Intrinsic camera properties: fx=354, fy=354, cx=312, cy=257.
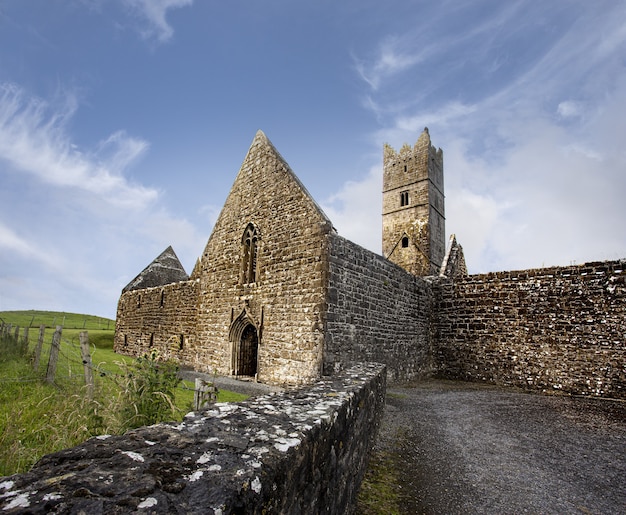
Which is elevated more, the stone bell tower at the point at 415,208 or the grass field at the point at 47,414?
the stone bell tower at the point at 415,208

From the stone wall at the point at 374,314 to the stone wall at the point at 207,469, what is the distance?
6686 mm

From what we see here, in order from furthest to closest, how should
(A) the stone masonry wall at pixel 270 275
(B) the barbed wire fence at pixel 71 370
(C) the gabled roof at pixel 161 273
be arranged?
1. (C) the gabled roof at pixel 161 273
2. (A) the stone masonry wall at pixel 270 275
3. (B) the barbed wire fence at pixel 71 370

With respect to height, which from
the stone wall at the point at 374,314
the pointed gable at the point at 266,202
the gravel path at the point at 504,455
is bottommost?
the gravel path at the point at 504,455

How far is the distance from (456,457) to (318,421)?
4021mm

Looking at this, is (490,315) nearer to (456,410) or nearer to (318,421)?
(456,410)

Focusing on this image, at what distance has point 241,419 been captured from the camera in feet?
7.98

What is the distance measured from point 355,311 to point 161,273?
20.8 meters

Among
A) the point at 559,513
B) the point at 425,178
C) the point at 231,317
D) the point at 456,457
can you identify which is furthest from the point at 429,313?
the point at 425,178

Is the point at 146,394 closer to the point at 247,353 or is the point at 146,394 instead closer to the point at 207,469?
the point at 207,469

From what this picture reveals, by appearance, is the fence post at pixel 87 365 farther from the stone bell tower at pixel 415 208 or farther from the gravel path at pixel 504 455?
the stone bell tower at pixel 415 208

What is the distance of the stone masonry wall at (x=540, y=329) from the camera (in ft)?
35.4

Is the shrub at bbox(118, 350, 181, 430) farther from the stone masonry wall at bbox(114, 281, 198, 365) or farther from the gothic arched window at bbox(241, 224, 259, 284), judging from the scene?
the stone masonry wall at bbox(114, 281, 198, 365)

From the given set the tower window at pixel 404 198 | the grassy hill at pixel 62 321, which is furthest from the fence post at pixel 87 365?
the grassy hill at pixel 62 321

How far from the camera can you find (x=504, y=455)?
5438mm
